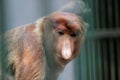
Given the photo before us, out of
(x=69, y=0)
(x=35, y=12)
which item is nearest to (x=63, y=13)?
(x=69, y=0)

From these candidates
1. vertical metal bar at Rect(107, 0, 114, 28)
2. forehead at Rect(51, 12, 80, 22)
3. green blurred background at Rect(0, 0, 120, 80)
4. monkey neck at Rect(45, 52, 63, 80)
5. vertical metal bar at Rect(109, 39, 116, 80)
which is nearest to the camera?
green blurred background at Rect(0, 0, 120, 80)

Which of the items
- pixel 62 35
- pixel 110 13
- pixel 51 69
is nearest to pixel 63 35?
pixel 62 35

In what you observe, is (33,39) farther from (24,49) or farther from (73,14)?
(73,14)

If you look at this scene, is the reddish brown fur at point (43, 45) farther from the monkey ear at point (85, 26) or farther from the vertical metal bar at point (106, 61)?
the vertical metal bar at point (106, 61)

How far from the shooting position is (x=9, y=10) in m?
0.76

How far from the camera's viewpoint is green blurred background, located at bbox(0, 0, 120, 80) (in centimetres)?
83

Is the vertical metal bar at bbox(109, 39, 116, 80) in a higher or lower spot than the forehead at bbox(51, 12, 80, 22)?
lower

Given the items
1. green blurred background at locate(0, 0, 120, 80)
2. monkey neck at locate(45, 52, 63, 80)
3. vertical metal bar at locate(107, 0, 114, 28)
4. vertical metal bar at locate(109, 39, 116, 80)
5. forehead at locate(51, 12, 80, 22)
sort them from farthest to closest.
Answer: vertical metal bar at locate(109, 39, 116, 80) < vertical metal bar at locate(107, 0, 114, 28) < monkey neck at locate(45, 52, 63, 80) < forehead at locate(51, 12, 80, 22) < green blurred background at locate(0, 0, 120, 80)

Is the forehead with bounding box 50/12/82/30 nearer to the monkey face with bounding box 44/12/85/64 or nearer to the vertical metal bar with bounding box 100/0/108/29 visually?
the monkey face with bounding box 44/12/85/64

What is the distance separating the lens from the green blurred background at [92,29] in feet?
2.72

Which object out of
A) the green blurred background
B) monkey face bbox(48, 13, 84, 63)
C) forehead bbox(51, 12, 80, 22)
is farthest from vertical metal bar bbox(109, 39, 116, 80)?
forehead bbox(51, 12, 80, 22)

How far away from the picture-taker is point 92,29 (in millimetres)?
1125

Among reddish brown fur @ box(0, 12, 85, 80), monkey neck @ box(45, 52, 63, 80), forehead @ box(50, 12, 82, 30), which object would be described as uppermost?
forehead @ box(50, 12, 82, 30)

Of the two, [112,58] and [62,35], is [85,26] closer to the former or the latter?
[62,35]
